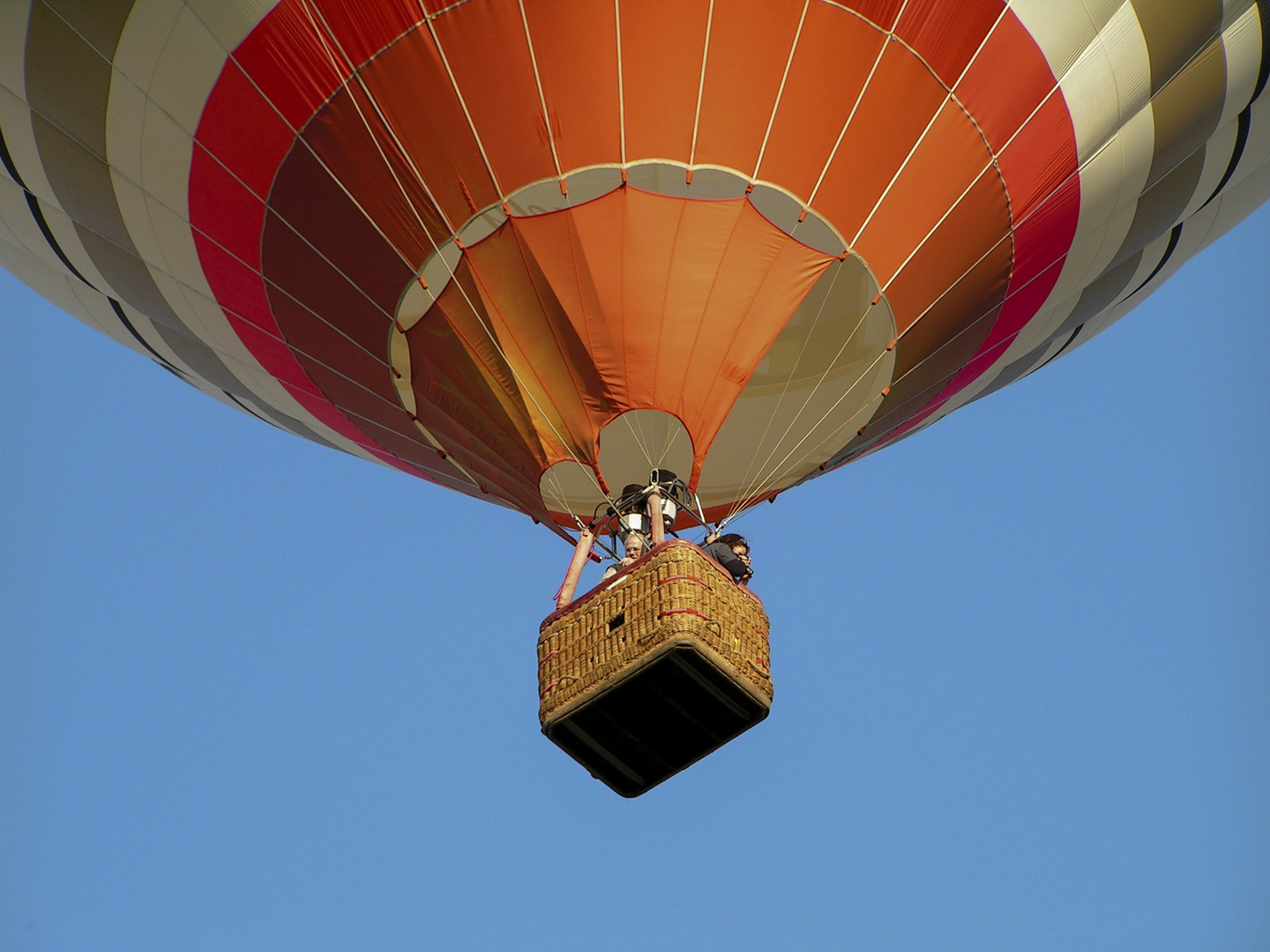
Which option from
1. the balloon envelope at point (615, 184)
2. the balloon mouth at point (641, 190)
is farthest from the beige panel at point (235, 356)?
the balloon mouth at point (641, 190)

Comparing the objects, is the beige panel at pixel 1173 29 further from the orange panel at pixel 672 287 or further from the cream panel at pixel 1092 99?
the orange panel at pixel 672 287

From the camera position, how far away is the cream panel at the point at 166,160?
26.1 feet

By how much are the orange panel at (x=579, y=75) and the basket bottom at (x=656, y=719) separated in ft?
7.30

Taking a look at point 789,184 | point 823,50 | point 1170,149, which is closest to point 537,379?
point 789,184

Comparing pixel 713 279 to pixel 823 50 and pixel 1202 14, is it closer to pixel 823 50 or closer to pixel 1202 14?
pixel 823 50

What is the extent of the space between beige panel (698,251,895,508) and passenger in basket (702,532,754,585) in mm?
499

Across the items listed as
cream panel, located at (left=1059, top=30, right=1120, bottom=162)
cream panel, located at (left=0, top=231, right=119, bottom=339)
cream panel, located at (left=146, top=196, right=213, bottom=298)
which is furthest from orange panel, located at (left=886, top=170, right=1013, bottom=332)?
cream panel, located at (left=0, top=231, right=119, bottom=339)

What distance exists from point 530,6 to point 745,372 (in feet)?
6.33

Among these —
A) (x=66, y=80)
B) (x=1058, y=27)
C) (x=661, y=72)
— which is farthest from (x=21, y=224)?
(x=1058, y=27)

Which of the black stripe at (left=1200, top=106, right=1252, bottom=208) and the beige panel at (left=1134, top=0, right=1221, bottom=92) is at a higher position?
the black stripe at (left=1200, top=106, right=1252, bottom=208)

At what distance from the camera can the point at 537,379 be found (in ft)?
26.4

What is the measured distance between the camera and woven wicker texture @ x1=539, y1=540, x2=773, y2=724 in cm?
707

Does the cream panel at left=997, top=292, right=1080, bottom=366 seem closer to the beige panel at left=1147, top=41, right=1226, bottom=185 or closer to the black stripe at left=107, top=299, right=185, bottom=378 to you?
the beige panel at left=1147, top=41, right=1226, bottom=185

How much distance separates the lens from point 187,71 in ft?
25.4
